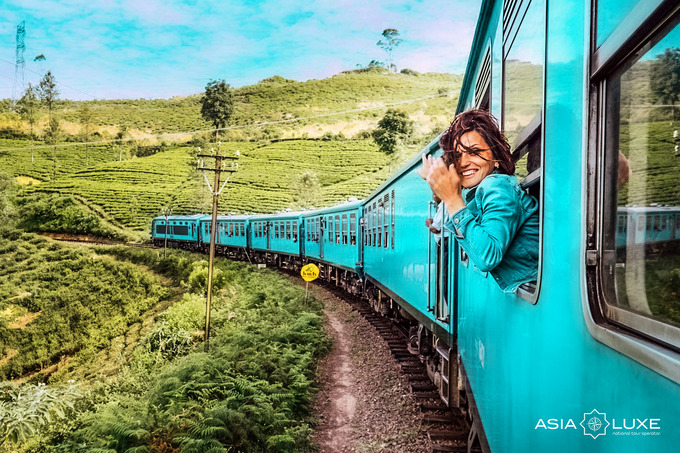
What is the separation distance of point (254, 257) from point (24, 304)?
814 inches

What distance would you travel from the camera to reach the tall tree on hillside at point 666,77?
816 millimetres

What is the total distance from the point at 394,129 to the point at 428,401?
53.0 meters

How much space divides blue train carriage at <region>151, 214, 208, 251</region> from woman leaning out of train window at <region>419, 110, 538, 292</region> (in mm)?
36418

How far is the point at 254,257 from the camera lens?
31.3 meters

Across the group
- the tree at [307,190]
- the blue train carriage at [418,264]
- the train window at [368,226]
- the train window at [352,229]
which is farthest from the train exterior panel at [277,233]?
the tree at [307,190]

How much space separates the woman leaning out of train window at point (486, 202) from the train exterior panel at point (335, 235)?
37.3 ft

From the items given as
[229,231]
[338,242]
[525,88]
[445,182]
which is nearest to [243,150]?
[229,231]

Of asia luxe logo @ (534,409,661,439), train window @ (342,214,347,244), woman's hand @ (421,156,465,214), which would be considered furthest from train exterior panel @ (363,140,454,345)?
train window @ (342,214,347,244)

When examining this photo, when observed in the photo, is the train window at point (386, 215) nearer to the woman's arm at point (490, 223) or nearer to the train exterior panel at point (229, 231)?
the woman's arm at point (490, 223)

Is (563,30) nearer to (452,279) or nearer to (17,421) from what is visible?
(452,279)

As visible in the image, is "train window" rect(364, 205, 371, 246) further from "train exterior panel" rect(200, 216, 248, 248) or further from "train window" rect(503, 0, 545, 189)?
"train exterior panel" rect(200, 216, 248, 248)

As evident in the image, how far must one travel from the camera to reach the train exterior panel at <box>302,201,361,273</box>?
13914 millimetres

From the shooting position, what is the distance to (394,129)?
5809 centimetres

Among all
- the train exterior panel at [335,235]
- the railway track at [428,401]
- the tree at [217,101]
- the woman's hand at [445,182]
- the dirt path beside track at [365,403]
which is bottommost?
the dirt path beside track at [365,403]
